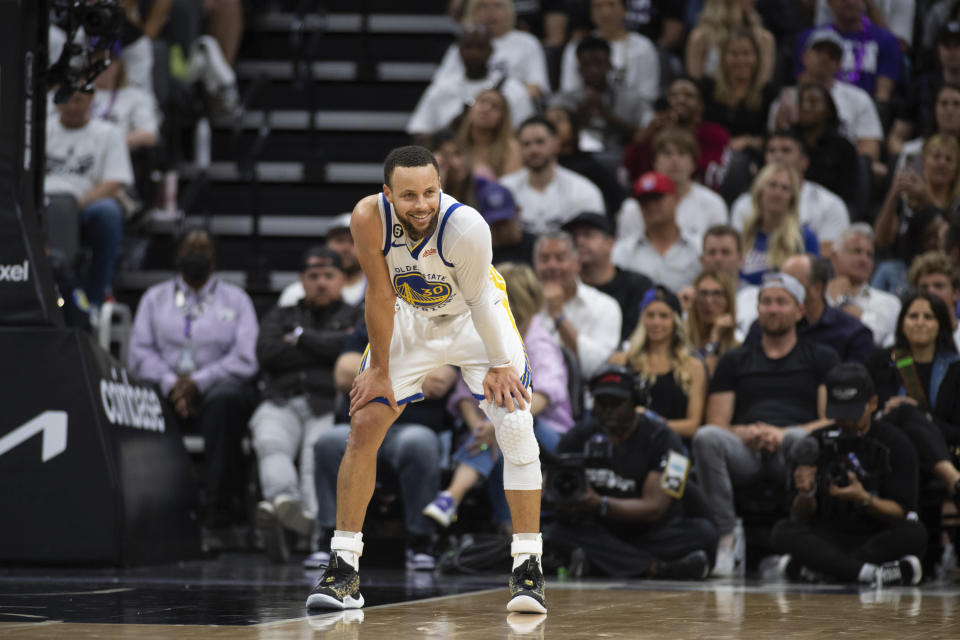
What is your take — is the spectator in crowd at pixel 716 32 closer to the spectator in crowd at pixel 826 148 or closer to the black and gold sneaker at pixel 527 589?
the spectator in crowd at pixel 826 148

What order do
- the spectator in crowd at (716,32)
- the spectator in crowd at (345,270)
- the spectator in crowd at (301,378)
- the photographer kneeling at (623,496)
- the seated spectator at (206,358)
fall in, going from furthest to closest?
the spectator in crowd at (716,32)
the spectator in crowd at (345,270)
the seated spectator at (206,358)
the spectator in crowd at (301,378)
the photographer kneeling at (623,496)

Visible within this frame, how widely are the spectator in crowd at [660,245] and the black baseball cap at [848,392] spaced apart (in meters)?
2.35

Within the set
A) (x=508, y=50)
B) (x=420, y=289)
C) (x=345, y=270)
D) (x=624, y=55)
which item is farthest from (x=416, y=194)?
(x=624, y=55)

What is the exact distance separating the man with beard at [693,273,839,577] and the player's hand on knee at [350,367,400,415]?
9.90ft

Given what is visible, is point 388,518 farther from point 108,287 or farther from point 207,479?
point 108,287

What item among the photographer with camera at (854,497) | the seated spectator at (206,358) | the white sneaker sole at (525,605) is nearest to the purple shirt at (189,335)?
the seated spectator at (206,358)

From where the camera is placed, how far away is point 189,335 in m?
9.12

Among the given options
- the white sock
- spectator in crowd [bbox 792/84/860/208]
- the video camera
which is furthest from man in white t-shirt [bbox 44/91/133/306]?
the white sock

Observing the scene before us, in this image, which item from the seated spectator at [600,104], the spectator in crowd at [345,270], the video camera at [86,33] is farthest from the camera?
the seated spectator at [600,104]

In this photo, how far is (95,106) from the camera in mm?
10562

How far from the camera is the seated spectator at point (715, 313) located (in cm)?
844

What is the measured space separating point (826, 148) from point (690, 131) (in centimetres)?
103

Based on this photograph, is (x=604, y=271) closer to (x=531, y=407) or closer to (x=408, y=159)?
(x=531, y=407)

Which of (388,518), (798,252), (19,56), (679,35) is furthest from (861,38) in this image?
(19,56)
